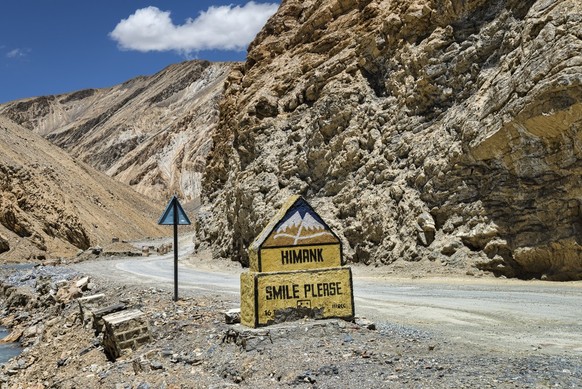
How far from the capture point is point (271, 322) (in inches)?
280

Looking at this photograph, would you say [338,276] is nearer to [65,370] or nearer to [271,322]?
[271,322]

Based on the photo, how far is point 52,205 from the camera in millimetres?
51594

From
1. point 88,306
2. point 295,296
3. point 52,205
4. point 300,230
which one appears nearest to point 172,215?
point 88,306

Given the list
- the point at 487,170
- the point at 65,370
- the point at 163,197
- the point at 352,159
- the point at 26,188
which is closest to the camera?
the point at 65,370

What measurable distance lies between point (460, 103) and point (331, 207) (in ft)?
22.0

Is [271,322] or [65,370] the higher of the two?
[271,322]

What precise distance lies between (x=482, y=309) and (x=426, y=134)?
10930 millimetres

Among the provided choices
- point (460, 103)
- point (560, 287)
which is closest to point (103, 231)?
point (460, 103)

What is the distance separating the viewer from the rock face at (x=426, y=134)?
45.4 feet

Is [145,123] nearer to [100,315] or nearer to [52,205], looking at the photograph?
[52,205]

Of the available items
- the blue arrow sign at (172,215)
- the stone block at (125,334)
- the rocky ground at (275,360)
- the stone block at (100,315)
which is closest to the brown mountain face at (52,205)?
the blue arrow sign at (172,215)

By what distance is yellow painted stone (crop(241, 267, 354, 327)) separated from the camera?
279 inches

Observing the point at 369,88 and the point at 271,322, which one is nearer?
the point at 271,322

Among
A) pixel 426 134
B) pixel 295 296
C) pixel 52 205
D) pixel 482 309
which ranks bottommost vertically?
pixel 482 309
